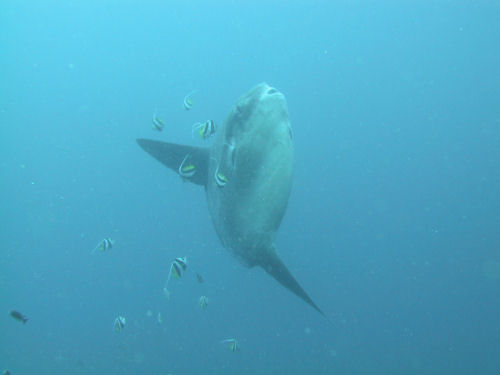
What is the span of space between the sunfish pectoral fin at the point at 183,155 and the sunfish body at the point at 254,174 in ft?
2.53

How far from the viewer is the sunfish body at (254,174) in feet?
10.7

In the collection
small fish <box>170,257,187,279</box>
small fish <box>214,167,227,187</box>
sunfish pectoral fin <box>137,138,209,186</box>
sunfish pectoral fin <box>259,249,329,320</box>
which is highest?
small fish <box>214,167,227,187</box>

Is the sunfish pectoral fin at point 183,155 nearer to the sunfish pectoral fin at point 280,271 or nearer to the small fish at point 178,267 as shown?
the small fish at point 178,267

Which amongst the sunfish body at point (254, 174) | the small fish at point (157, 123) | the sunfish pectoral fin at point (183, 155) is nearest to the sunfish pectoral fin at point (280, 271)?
the sunfish body at point (254, 174)

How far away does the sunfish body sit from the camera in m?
3.28

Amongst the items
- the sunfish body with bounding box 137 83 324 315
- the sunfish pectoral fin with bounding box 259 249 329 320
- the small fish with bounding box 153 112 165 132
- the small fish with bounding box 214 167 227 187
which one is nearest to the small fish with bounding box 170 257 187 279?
the sunfish body with bounding box 137 83 324 315

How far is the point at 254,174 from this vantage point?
3410mm

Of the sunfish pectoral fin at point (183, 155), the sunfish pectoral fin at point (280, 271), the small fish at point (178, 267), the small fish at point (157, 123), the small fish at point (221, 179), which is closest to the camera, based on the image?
the small fish at point (221, 179)

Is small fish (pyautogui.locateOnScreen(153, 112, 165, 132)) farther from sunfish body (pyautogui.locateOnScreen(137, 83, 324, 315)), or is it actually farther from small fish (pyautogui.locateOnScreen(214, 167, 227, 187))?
small fish (pyautogui.locateOnScreen(214, 167, 227, 187))

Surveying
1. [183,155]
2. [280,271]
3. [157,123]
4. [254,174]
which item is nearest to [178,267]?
[280,271]

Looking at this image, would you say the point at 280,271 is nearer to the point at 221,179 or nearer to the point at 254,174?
the point at 221,179

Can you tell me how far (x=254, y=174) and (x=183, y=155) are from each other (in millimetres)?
2477

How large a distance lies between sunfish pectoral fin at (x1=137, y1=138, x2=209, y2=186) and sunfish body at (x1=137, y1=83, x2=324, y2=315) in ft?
2.53

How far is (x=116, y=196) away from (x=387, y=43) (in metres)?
57.2
